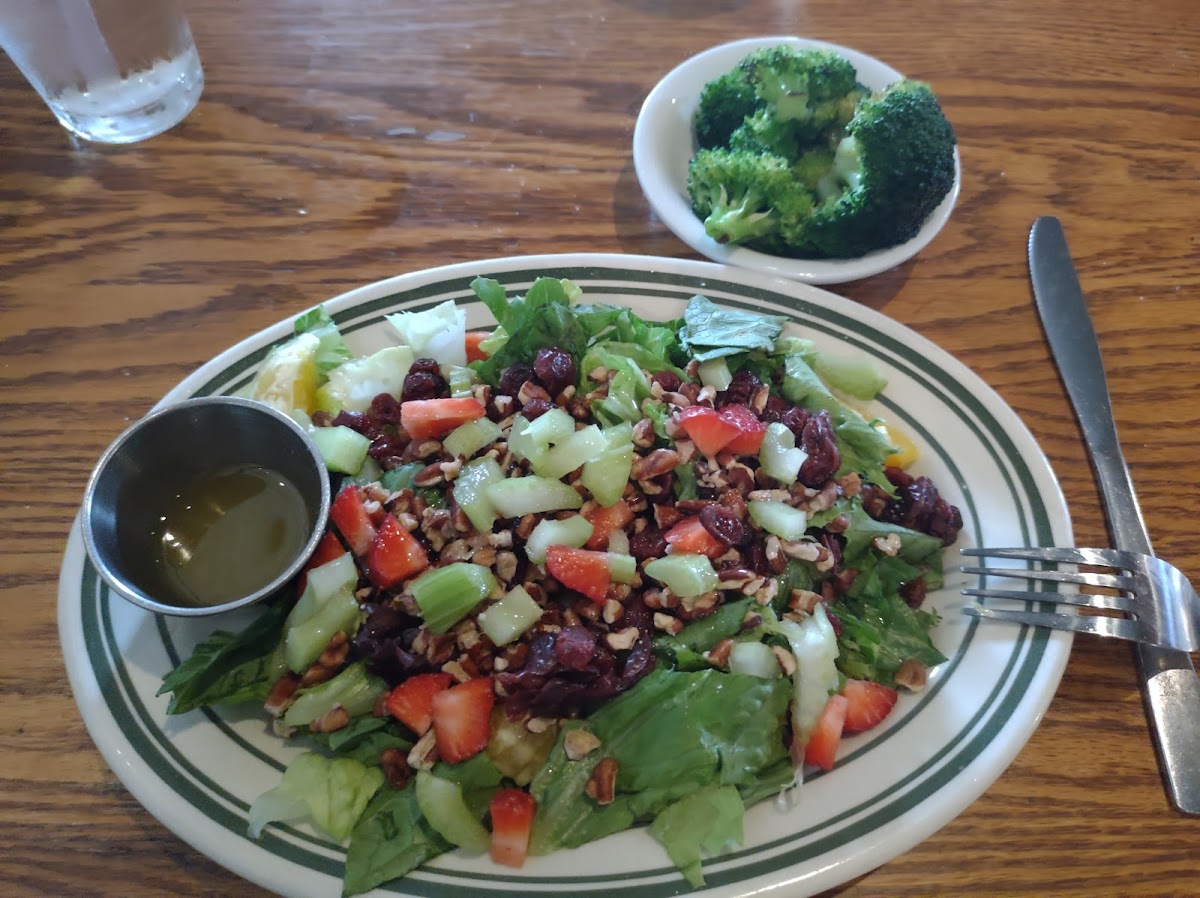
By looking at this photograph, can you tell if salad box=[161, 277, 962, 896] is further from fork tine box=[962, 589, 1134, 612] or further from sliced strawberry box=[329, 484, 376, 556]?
fork tine box=[962, 589, 1134, 612]

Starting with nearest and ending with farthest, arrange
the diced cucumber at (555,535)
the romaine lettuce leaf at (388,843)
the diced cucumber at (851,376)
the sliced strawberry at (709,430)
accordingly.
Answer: the romaine lettuce leaf at (388,843) < the diced cucumber at (555,535) < the sliced strawberry at (709,430) < the diced cucumber at (851,376)

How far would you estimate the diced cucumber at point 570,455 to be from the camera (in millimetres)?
1751

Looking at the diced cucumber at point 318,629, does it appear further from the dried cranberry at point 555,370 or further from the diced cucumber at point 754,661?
the diced cucumber at point 754,661

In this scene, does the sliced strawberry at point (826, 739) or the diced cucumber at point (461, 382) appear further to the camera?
the diced cucumber at point (461, 382)

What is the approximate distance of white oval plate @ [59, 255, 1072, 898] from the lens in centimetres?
144

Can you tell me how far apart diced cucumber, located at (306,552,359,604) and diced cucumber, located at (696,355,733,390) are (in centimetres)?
92

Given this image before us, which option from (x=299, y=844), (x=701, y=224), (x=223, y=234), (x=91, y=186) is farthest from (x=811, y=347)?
(x=91, y=186)

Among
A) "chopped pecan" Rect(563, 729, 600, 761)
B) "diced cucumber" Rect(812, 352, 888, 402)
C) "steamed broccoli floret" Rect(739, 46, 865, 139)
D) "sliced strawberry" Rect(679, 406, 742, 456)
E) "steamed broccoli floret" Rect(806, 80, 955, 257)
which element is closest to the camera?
"chopped pecan" Rect(563, 729, 600, 761)

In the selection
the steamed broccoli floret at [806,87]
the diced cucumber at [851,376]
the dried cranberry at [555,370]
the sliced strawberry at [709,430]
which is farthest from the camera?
the steamed broccoli floret at [806,87]

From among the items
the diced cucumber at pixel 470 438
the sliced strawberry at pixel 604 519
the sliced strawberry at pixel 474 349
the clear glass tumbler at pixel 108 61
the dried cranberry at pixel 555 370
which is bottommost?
the sliced strawberry at pixel 604 519

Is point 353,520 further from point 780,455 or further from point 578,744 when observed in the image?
point 780,455

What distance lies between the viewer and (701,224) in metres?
2.36

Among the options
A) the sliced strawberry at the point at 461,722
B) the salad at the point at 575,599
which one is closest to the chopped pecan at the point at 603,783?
the salad at the point at 575,599

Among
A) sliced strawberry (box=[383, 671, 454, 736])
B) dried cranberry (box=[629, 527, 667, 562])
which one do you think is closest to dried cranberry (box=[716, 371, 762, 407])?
dried cranberry (box=[629, 527, 667, 562])
